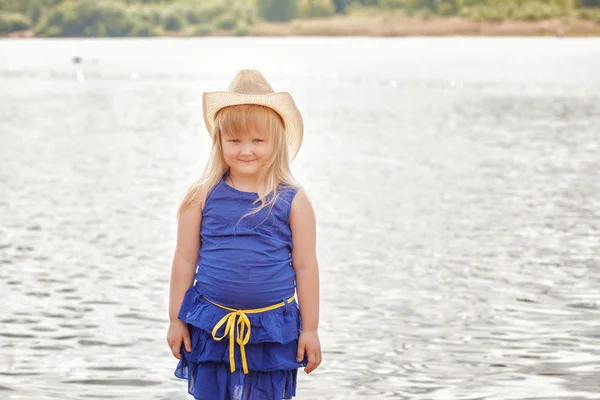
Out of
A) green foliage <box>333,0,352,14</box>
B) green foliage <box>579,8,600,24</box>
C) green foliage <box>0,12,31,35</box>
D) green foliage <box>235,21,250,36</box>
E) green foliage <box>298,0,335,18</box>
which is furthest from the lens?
green foliage <box>333,0,352,14</box>

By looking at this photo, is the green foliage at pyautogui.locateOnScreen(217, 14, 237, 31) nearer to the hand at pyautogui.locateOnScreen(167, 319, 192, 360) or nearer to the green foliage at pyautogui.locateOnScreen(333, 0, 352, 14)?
the green foliage at pyautogui.locateOnScreen(333, 0, 352, 14)

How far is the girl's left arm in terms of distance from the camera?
153 inches

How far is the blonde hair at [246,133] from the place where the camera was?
3.89 meters

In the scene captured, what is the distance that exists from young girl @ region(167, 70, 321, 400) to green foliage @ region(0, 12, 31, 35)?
4795 inches

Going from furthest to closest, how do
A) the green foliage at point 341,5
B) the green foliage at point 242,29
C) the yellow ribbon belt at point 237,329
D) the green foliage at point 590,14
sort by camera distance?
the green foliage at point 341,5 < the green foliage at point 242,29 < the green foliage at point 590,14 < the yellow ribbon belt at point 237,329

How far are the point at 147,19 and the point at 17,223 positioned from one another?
382 feet

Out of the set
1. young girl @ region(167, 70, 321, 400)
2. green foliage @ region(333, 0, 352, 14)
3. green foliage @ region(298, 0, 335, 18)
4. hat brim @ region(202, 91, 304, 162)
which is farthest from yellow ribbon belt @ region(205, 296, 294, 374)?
green foliage @ region(333, 0, 352, 14)

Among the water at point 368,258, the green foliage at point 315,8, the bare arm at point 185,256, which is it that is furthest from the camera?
the green foliage at point 315,8

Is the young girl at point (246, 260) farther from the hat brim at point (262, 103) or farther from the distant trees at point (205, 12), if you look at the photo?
the distant trees at point (205, 12)

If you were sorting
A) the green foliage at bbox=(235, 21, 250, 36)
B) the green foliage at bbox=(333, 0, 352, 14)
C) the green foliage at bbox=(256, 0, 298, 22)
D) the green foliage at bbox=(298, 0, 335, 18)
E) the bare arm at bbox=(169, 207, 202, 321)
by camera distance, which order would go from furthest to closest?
1. the green foliage at bbox=(333, 0, 352, 14)
2. the green foliage at bbox=(298, 0, 335, 18)
3. the green foliage at bbox=(256, 0, 298, 22)
4. the green foliage at bbox=(235, 21, 250, 36)
5. the bare arm at bbox=(169, 207, 202, 321)

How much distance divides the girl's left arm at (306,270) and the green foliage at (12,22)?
12189cm

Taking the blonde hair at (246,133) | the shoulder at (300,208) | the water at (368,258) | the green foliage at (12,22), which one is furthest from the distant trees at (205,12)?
the shoulder at (300,208)

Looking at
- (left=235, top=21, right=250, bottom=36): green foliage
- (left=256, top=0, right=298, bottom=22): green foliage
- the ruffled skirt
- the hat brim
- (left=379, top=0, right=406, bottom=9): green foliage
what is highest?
the hat brim

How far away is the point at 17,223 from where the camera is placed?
1071 cm
